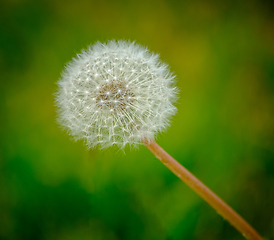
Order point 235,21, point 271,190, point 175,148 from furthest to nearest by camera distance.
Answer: point 235,21
point 175,148
point 271,190

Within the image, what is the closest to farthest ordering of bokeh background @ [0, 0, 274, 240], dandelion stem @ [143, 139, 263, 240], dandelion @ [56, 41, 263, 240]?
dandelion stem @ [143, 139, 263, 240], dandelion @ [56, 41, 263, 240], bokeh background @ [0, 0, 274, 240]

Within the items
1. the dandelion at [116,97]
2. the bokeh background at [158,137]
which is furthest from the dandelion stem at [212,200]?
the bokeh background at [158,137]

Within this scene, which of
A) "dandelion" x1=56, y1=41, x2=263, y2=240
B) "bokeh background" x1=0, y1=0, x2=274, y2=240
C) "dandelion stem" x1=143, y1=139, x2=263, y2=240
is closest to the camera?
"dandelion stem" x1=143, y1=139, x2=263, y2=240

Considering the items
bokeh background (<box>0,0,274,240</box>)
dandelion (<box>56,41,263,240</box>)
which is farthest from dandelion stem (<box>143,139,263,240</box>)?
bokeh background (<box>0,0,274,240</box>)

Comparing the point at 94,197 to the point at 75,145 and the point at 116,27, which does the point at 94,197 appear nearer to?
the point at 75,145

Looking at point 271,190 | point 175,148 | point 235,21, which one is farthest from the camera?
point 235,21

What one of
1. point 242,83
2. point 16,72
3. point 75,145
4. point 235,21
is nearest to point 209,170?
point 242,83

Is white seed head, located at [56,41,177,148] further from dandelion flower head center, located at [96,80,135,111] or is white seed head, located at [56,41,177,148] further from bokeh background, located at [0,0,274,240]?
bokeh background, located at [0,0,274,240]
